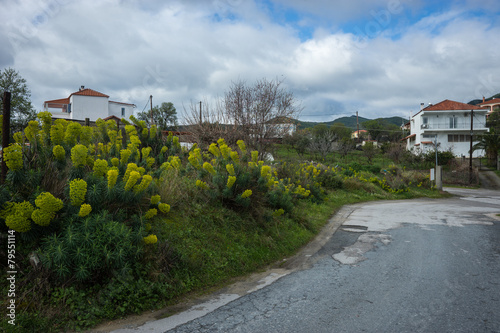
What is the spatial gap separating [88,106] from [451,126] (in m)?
57.1

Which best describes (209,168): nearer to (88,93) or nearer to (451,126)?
(451,126)

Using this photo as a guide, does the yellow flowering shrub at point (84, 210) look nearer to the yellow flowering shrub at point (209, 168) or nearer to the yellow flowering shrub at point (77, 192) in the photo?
the yellow flowering shrub at point (77, 192)

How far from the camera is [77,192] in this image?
4375 mm

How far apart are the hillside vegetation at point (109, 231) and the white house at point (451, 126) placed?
49.2 m

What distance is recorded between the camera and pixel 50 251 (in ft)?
13.4

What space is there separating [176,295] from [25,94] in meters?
30.9

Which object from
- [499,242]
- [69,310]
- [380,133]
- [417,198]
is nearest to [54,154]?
[69,310]

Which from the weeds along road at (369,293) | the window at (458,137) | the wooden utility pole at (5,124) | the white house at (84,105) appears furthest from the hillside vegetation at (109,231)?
the white house at (84,105)

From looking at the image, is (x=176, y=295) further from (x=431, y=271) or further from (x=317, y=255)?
(x=431, y=271)

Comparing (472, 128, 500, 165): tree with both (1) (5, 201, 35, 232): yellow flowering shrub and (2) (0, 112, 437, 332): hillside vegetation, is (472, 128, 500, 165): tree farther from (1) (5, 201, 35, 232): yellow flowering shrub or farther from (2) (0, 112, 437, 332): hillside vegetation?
(1) (5, 201, 35, 232): yellow flowering shrub

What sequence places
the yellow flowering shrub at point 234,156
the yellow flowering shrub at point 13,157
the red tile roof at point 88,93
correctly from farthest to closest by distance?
the red tile roof at point 88,93 < the yellow flowering shrub at point 234,156 < the yellow flowering shrub at point 13,157

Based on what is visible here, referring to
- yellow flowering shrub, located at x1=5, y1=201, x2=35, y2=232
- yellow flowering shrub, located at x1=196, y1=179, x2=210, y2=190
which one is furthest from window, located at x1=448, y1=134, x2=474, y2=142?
yellow flowering shrub, located at x1=5, y1=201, x2=35, y2=232

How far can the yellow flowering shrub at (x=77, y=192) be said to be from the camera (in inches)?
172

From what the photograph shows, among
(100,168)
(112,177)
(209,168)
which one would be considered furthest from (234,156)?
(112,177)
